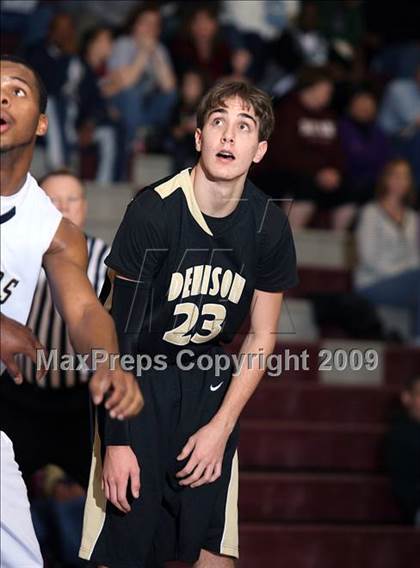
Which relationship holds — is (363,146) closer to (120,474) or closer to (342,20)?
(342,20)

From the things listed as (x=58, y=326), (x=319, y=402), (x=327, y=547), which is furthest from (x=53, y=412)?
(x=319, y=402)

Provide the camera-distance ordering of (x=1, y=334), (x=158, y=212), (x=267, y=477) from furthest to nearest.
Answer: (x=267, y=477), (x=158, y=212), (x=1, y=334)

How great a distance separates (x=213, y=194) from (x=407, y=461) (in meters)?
3.23

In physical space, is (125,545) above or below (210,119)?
below

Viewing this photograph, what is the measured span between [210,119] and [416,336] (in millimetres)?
4198

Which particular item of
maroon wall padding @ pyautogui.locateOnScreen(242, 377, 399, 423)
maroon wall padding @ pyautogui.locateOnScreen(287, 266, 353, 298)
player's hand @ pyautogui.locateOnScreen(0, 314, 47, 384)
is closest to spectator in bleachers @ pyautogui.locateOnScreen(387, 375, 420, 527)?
maroon wall padding @ pyautogui.locateOnScreen(242, 377, 399, 423)

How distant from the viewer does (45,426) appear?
5039 millimetres

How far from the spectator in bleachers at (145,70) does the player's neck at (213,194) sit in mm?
4708

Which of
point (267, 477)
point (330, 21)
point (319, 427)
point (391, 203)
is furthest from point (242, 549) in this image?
point (330, 21)

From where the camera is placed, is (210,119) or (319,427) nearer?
(210,119)

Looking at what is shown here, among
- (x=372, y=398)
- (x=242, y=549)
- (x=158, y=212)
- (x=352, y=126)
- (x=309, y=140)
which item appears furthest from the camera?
(x=352, y=126)

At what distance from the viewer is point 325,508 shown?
6.99 m

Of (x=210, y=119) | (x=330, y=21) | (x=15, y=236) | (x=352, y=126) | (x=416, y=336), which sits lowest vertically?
(x=15, y=236)

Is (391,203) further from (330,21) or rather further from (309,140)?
(330,21)
